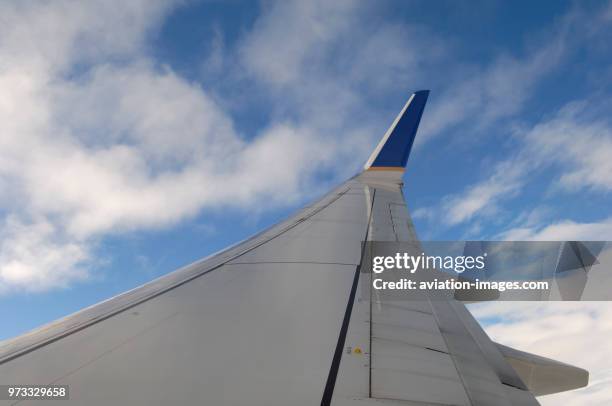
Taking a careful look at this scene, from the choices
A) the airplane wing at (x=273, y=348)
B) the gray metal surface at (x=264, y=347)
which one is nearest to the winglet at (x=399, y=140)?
the airplane wing at (x=273, y=348)

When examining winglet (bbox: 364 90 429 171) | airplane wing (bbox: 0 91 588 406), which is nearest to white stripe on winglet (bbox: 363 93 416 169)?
winglet (bbox: 364 90 429 171)

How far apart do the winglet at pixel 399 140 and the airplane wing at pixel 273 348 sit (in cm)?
472

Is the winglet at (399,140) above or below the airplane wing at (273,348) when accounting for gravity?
above

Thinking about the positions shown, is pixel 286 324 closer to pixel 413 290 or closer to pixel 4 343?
pixel 413 290

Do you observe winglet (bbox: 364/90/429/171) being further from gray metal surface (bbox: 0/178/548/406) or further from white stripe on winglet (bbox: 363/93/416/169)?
gray metal surface (bbox: 0/178/548/406)

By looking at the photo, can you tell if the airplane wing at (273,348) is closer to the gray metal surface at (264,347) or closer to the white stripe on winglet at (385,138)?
the gray metal surface at (264,347)

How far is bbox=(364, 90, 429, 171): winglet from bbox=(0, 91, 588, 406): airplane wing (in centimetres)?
472

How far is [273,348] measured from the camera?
2.23 m

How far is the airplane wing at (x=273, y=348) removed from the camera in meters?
1.89

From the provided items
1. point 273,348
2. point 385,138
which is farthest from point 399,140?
point 273,348

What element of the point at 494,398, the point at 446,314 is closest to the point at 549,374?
the point at 446,314

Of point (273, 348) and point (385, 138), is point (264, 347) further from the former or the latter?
point (385, 138)

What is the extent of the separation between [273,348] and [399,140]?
6652 mm

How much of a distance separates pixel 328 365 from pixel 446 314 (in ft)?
4.90
